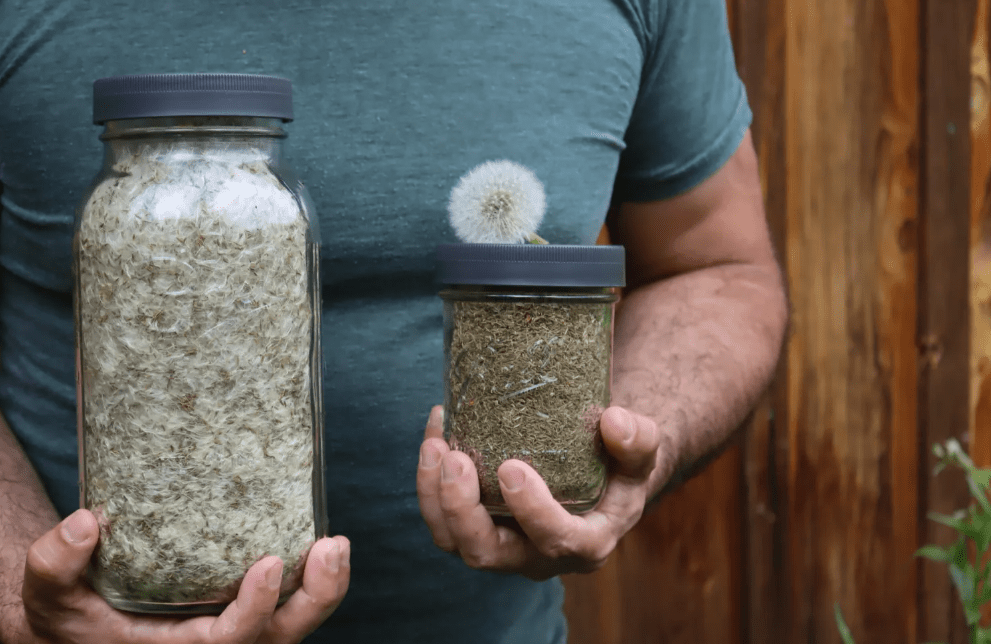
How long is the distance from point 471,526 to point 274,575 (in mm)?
158

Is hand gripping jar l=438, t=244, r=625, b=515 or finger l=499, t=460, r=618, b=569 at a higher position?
hand gripping jar l=438, t=244, r=625, b=515

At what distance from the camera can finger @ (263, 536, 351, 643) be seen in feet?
2.17

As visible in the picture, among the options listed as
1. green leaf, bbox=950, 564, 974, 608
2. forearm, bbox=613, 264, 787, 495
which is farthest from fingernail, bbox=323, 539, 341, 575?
green leaf, bbox=950, 564, 974, 608

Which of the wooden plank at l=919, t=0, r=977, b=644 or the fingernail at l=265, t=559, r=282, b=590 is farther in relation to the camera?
the wooden plank at l=919, t=0, r=977, b=644

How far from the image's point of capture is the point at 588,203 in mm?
1008

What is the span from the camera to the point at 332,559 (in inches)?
26.1

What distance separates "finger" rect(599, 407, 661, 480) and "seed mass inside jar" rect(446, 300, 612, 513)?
0.02 meters

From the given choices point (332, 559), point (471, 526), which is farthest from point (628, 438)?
point (332, 559)

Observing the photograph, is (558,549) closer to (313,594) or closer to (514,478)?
(514,478)

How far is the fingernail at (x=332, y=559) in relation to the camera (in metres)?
0.66

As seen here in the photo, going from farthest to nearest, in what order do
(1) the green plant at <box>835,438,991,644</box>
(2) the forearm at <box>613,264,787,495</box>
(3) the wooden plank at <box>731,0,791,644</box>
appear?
(3) the wooden plank at <box>731,0,791,644</box> → (1) the green plant at <box>835,438,991,644</box> → (2) the forearm at <box>613,264,787,495</box>

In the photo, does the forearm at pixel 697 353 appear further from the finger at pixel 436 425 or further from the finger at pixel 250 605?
the finger at pixel 250 605

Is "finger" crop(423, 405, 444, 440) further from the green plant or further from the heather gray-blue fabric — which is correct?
the green plant

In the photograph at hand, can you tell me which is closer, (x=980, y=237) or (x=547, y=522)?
(x=547, y=522)
